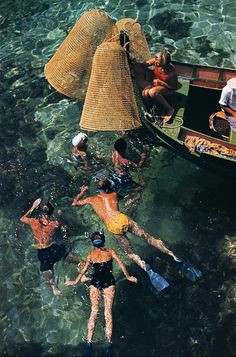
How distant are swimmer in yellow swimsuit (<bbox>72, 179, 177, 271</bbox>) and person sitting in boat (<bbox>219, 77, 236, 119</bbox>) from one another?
158 inches

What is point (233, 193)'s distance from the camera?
13.4 m

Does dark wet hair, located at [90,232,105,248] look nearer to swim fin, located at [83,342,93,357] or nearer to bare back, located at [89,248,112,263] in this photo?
bare back, located at [89,248,112,263]

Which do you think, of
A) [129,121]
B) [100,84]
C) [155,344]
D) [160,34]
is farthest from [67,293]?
[160,34]

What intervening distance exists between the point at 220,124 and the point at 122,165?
3.34m

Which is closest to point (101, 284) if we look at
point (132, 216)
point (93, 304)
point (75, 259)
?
point (93, 304)

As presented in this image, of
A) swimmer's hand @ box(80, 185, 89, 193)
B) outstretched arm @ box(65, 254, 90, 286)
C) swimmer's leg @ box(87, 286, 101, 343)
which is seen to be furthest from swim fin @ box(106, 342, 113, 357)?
swimmer's hand @ box(80, 185, 89, 193)

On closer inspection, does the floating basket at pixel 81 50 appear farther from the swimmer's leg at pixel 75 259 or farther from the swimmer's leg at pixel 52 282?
the swimmer's leg at pixel 52 282

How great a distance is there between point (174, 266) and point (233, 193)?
3152 mm

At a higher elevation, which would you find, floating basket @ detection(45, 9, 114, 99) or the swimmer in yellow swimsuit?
floating basket @ detection(45, 9, 114, 99)

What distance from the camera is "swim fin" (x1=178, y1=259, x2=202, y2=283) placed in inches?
464

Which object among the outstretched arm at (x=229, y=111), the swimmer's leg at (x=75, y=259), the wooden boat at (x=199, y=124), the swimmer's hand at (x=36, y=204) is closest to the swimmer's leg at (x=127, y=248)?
the swimmer's leg at (x=75, y=259)

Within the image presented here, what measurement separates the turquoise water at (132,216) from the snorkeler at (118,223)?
0.39 metres

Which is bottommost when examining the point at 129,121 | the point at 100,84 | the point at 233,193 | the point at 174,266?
the point at 174,266

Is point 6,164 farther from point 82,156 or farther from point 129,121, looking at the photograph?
point 129,121
